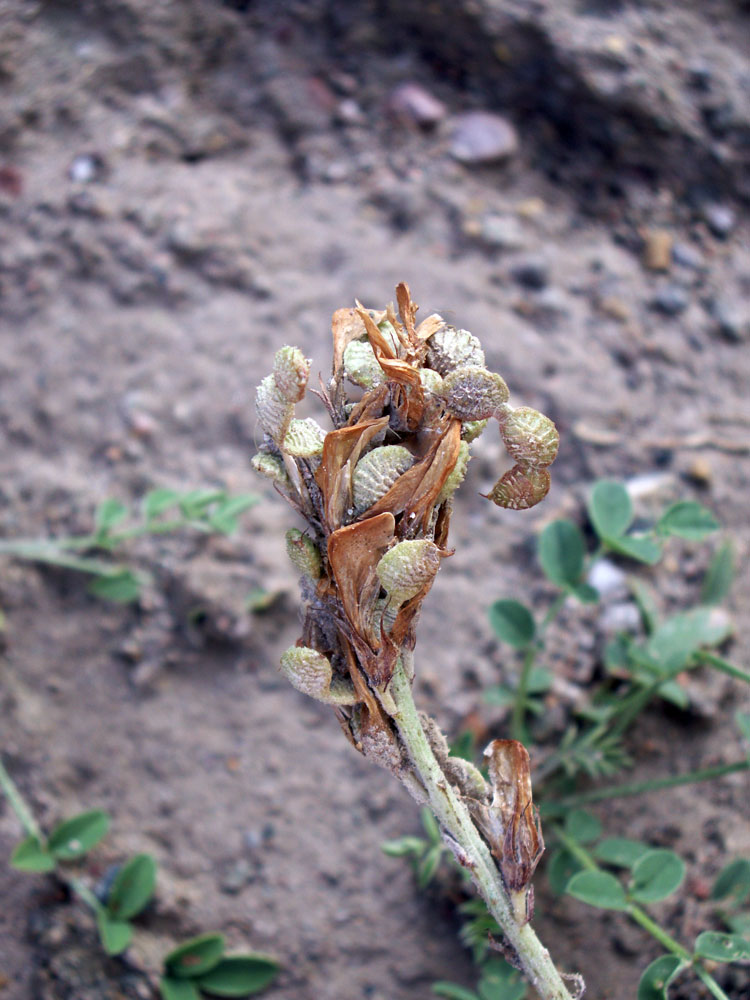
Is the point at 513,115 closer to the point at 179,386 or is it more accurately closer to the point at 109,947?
the point at 179,386

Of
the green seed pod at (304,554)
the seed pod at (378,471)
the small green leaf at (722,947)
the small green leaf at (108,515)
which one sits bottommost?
the small green leaf at (108,515)

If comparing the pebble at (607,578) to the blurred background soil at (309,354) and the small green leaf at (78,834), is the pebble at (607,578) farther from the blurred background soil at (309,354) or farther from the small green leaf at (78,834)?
the small green leaf at (78,834)

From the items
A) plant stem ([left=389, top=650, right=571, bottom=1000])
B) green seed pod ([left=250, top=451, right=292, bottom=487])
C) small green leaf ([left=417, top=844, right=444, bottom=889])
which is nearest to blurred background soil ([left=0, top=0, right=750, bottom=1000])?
small green leaf ([left=417, top=844, right=444, bottom=889])

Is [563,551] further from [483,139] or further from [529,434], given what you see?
[483,139]

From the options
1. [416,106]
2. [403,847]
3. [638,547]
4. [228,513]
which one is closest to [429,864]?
[403,847]

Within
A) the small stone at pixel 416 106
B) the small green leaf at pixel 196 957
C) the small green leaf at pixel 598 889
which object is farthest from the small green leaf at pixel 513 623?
the small stone at pixel 416 106

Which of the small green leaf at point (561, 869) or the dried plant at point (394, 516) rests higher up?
the dried plant at point (394, 516)
